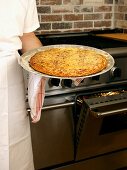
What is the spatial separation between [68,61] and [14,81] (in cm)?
21

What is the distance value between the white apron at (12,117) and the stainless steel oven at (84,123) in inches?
7.8

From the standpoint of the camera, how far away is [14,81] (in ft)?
2.95

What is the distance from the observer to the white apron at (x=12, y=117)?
0.87 metres

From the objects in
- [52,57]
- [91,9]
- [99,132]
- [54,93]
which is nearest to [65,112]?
[54,93]

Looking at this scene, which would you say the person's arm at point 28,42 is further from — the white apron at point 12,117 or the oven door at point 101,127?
the oven door at point 101,127

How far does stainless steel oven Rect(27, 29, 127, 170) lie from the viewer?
3.90ft

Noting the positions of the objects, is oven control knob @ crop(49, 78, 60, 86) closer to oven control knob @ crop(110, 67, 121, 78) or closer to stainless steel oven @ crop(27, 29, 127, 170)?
stainless steel oven @ crop(27, 29, 127, 170)

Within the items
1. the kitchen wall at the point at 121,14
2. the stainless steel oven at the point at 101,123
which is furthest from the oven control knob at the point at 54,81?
the kitchen wall at the point at 121,14

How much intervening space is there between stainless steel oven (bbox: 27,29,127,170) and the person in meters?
0.21

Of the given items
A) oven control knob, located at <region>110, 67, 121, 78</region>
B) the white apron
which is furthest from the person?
oven control knob, located at <region>110, 67, 121, 78</region>

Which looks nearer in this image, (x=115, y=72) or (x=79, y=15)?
(x=115, y=72)

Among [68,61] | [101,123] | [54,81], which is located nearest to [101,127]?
[101,123]

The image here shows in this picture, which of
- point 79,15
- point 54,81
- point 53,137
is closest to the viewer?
point 54,81

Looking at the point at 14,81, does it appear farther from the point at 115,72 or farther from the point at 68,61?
the point at 115,72
